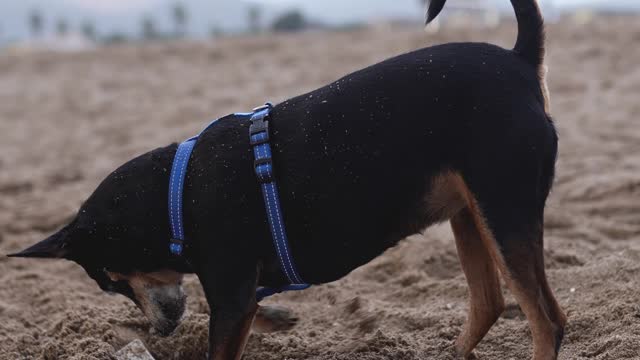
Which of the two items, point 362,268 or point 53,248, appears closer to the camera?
point 53,248

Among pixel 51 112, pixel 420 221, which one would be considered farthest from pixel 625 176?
pixel 51 112

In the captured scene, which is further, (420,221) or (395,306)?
(395,306)

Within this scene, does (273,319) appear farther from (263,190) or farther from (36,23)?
(36,23)

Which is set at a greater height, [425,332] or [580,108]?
[425,332]

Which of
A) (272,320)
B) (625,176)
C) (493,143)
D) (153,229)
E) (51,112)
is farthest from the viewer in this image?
(51,112)

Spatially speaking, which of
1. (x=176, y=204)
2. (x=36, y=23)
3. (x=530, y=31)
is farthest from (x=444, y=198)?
(x=36, y=23)

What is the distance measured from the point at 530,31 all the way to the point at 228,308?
1943mm

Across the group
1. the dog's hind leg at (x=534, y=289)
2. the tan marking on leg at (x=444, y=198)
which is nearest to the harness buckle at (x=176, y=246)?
the tan marking on leg at (x=444, y=198)

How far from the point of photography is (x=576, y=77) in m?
12.7

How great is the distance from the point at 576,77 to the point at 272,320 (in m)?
9.67

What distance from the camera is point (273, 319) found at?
4469 millimetres

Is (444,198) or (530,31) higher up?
(530,31)

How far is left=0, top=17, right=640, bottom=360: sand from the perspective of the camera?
14.6 ft

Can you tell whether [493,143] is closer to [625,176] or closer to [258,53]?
[625,176]
